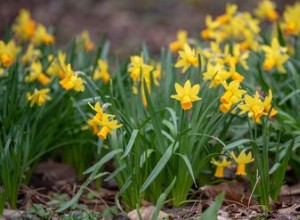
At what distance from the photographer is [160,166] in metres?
2.63

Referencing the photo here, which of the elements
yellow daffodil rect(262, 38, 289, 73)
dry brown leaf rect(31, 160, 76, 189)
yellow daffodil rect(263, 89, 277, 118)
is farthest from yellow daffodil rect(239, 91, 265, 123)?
dry brown leaf rect(31, 160, 76, 189)

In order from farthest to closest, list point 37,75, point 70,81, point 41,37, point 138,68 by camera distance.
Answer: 1. point 41,37
2. point 37,75
3. point 138,68
4. point 70,81

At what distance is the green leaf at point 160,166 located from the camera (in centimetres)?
260

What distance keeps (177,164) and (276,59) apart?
36.1 inches

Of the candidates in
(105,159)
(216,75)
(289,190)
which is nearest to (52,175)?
(105,159)

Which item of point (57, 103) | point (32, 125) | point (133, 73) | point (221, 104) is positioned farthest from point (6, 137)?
point (221, 104)

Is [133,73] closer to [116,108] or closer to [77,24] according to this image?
[116,108]

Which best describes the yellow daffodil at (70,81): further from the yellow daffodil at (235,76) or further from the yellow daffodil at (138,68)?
the yellow daffodil at (235,76)

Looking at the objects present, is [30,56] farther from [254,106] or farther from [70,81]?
[254,106]

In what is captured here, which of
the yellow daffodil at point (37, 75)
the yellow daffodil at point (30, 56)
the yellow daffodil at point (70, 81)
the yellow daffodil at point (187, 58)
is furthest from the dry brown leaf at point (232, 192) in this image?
the yellow daffodil at point (30, 56)

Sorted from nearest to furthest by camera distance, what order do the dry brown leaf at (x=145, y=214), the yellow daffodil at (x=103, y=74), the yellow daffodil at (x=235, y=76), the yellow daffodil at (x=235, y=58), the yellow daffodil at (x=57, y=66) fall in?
the dry brown leaf at (x=145, y=214) → the yellow daffodil at (x=235, y=76) → the yellow daffodil at (x=235, y=58) → the yellow daffodil at (x=57, y=66) → the yellow daffodil at (x=103, y=74)

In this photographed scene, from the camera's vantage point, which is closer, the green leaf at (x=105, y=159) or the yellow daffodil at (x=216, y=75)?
the green leaf at (x=105, y=159)

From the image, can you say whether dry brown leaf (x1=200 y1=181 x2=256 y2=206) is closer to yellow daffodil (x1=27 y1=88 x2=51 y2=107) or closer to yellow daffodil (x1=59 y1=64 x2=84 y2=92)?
yellow daffodil (x1=59 y1=64 x2=84 y2=92)

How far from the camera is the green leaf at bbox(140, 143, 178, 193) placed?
260 centimetres
